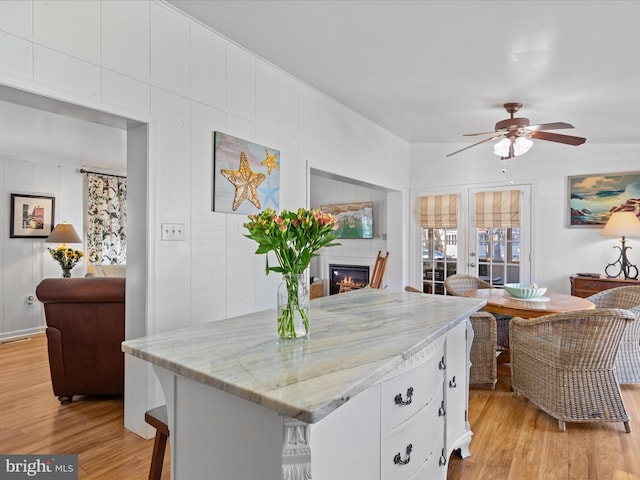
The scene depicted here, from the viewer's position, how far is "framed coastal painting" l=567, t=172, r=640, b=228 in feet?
14.6

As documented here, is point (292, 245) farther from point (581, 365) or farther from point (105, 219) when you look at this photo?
point (105, 219)

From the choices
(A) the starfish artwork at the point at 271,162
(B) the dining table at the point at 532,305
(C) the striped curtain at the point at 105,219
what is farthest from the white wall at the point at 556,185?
(C) the striped curtain at the point at 105,219

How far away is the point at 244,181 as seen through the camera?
2.95 meters

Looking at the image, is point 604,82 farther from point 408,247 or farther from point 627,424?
point 408,247

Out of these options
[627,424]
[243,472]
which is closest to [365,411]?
[243,472]

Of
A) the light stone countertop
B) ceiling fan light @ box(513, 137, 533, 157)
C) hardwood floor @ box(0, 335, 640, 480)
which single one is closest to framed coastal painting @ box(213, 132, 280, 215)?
the light stone countertop

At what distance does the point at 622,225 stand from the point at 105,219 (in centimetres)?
706

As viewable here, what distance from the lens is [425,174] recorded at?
19.2 feet

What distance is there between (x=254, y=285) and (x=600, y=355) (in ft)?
8.03

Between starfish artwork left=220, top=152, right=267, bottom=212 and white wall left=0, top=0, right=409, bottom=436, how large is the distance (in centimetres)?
15

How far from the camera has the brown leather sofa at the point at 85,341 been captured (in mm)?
2869

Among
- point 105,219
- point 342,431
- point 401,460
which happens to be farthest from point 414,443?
point 105,219

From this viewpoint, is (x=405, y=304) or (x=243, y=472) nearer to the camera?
(x=243, y=472)

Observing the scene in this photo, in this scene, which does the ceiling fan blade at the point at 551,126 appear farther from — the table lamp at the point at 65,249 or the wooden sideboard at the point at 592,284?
the table lamp at the point at 65,249
